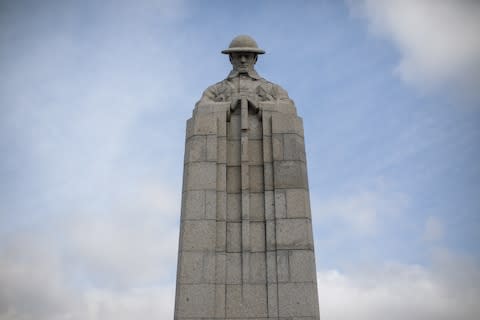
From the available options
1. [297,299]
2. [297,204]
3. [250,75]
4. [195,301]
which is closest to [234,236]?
[297,204]

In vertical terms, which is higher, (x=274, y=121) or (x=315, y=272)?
(x=274, y=121)

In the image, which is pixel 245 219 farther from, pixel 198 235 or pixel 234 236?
pixel 198 235

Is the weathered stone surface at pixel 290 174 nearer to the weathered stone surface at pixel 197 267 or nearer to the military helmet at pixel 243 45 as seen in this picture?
the weathered stone surface at pixel 197 267


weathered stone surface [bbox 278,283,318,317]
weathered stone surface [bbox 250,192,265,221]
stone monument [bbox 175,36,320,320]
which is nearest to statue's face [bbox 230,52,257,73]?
stone monument [bbox 175,36,320,320]

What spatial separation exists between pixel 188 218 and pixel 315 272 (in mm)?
3810

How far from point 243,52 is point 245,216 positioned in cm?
632

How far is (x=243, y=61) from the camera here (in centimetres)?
1855

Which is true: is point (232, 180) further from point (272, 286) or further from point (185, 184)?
point (272, 286)

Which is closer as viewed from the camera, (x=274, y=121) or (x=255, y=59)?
(x=274, y=121)

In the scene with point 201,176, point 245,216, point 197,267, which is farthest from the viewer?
point 201,176

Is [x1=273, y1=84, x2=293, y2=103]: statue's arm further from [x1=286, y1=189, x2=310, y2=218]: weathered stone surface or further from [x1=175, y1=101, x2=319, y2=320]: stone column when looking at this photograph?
[x1=286, y1=189, x2=310, y2=218]: weathered stone surface

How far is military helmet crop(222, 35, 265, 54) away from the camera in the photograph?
18.5m

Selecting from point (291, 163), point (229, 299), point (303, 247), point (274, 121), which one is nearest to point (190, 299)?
point (229, 299)

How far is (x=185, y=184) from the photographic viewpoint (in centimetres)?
1577
